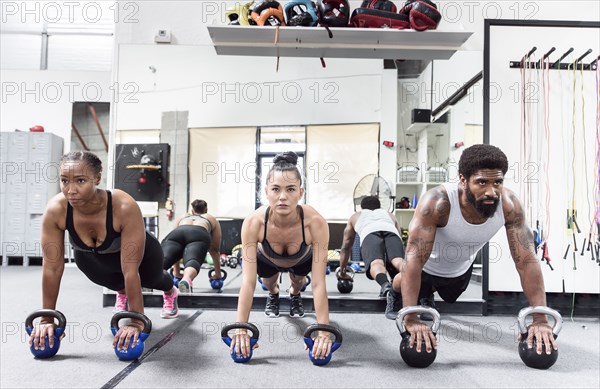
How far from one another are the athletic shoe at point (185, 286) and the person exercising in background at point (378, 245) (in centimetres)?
115

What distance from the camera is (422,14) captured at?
2.72m

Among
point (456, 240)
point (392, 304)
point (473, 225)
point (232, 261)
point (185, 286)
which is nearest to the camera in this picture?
point (473, 225)

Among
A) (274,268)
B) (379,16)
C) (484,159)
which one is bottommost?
(274,268)

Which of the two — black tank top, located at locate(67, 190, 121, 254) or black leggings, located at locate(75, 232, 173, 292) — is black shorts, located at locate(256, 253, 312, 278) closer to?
black leggings, located at locate(75, 232, 173, 292)

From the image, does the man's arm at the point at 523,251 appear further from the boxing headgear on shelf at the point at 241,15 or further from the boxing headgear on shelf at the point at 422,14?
the boxing headgear on shelf at the point at 241,15

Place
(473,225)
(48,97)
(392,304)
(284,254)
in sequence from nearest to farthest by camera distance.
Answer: (473,225)
(284,254)
(392,304)
(48,97)

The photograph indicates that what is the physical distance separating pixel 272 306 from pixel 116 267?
1.11 meters

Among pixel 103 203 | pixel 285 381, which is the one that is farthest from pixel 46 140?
pixel 285 381

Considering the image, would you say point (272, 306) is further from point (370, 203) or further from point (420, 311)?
point (420, 311)

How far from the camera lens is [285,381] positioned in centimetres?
165

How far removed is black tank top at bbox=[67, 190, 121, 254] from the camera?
1.92 meters

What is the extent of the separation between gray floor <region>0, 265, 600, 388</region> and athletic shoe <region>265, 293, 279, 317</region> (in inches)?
2.9

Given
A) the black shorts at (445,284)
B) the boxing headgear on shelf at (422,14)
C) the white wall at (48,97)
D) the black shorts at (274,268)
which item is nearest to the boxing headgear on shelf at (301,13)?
the boxing headgear on shelf at (422,14)

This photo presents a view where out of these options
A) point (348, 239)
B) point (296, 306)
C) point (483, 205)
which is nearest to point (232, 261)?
point (296, 306)
